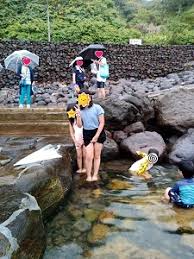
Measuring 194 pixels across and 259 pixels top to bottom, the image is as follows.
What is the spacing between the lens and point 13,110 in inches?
378

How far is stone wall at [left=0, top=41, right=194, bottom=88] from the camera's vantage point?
816 inches

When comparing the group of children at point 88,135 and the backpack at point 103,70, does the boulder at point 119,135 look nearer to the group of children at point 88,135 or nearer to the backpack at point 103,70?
the group of children at point 88,135

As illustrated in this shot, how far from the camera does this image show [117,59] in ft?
72.0

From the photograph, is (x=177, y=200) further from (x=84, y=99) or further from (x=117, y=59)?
(x=117, y=59)

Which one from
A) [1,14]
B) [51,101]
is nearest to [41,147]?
[51,101]

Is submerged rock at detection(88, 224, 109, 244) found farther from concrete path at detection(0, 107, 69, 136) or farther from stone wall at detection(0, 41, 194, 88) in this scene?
stone wall at detection(0, 41, 194, 88)

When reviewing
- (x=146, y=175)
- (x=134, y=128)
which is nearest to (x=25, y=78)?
(x=134, y=128)

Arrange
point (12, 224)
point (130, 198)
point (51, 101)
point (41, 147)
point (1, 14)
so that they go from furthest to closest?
point (1, 14) → point (51, 101) → point (41, 147) → point (130, 198) → point (12, 224)

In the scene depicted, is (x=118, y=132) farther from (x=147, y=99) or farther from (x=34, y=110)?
(x=34, y=110)

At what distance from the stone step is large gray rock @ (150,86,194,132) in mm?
2515

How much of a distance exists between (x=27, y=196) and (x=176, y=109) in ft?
19.3

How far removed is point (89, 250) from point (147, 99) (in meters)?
6.00

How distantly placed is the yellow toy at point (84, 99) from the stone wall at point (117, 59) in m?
13.7

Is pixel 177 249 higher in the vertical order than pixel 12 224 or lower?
lower
